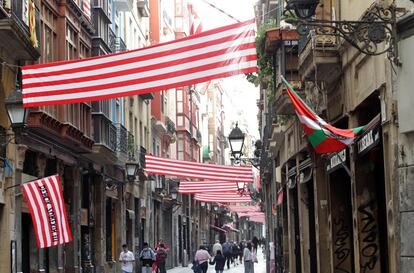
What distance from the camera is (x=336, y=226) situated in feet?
57.7

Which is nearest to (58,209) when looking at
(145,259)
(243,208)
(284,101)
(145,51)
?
(145,51)

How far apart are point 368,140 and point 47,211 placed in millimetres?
6918

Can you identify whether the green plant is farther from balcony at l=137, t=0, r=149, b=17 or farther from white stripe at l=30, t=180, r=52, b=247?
balcony at l=137, t=0, r=149, b=17

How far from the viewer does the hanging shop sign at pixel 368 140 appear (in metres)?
13.0

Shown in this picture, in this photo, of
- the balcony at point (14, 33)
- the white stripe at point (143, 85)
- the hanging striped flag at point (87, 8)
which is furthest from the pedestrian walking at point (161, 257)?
the white stripe at point (143, 85)

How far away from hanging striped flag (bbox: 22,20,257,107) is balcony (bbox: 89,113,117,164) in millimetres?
15651

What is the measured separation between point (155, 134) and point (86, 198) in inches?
854

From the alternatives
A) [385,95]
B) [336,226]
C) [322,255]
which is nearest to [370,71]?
[385,95]

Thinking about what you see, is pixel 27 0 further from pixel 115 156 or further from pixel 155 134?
pixel 155 134

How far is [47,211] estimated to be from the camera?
17625 mm

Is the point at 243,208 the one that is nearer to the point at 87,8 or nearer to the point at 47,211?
the point at 87,8

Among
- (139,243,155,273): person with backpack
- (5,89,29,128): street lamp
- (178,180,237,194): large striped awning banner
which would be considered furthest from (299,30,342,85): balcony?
(178,180,237,194): large striped awning banner

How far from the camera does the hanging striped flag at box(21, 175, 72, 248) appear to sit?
682 inches

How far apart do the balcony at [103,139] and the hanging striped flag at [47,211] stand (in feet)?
41.4
